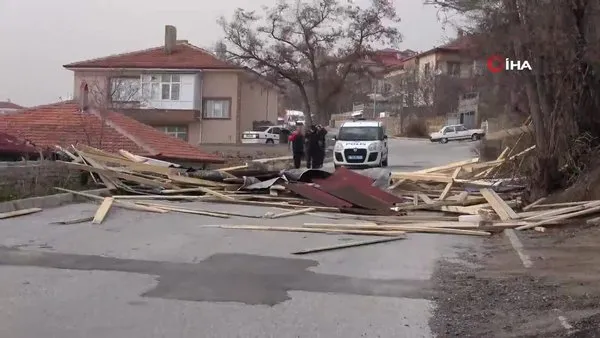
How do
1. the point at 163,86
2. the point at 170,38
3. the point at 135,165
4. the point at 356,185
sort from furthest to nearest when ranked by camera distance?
the point at 170,38
the point at 163,86
the point at 135,165
the point at 356,185

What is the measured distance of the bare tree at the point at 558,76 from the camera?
1683 cm

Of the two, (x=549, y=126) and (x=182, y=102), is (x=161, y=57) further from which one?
(x=549, y=126)

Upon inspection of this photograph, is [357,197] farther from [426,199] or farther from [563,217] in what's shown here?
[563,217]

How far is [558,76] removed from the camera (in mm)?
17266

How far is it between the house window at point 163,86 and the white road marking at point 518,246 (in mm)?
47623

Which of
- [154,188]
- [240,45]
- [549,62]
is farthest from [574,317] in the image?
[240,45]

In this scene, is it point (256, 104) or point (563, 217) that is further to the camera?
point (256, 104)

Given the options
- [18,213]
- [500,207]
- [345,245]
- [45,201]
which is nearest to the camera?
[345,245]

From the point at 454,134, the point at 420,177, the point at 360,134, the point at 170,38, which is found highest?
the point at 170,38

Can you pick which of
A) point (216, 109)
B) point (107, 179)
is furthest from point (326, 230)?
point (216, 109)

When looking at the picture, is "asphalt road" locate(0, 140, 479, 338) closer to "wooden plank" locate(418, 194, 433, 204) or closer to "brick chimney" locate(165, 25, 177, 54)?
"wooden plank" locate(418, 194, 433, 204)

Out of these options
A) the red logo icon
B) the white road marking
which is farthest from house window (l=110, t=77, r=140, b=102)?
the white road marking

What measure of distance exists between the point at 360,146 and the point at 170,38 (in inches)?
1245

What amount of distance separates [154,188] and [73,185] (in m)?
1.97
